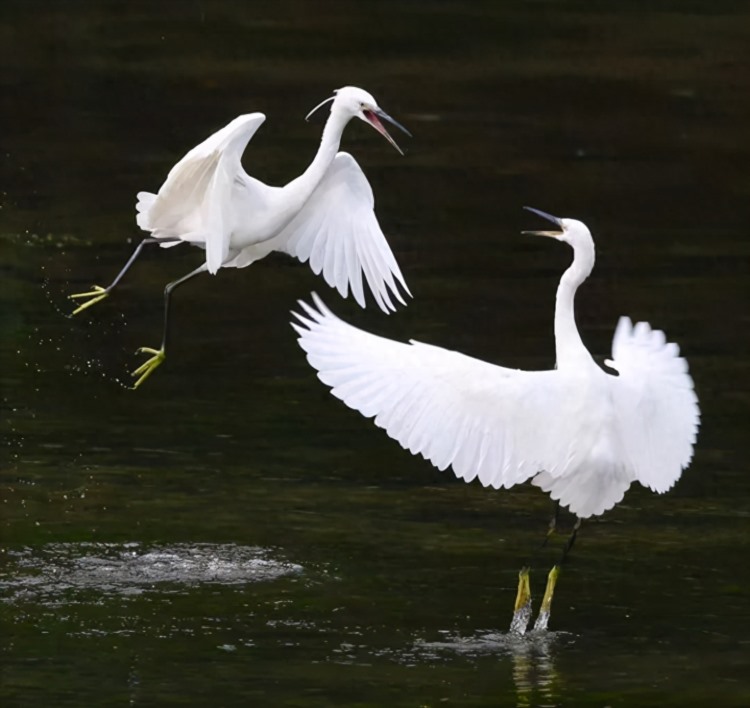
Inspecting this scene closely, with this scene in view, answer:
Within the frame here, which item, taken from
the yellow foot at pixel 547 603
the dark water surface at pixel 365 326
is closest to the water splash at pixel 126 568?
the dark water surface at pixel 365 326

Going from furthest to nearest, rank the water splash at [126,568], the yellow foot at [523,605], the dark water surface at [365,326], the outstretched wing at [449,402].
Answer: the water splash at [126,568]
the yellow foot at [523,605]
the dark water surface at [365,326]
the outstretched wing at [449,402]

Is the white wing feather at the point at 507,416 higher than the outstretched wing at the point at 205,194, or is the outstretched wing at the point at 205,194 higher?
the outstretched wing at the point at 205,194

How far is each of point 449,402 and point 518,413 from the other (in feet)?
0.80

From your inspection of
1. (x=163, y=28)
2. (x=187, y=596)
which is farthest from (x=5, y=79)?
(x=187, y=596)

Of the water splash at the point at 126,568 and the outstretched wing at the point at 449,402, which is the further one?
the water splash at the point at 126,568

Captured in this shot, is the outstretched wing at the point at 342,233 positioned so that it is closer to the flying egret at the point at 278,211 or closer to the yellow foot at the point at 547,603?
the flying egret at the point at 278,211

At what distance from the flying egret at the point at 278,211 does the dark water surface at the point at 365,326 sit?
3.04 ft

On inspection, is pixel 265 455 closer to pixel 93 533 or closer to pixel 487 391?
pixel 93 533

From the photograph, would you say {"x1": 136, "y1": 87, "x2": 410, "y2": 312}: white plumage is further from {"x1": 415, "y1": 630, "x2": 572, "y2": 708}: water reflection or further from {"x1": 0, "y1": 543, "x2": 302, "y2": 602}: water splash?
{"x1": 415, "y1": 630, "x2": 572, "y2": 708}: water reflection

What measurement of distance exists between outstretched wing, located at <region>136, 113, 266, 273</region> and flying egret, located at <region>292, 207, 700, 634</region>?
0.89 meters

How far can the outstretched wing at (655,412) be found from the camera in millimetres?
7438

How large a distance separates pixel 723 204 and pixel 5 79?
5.75 meters

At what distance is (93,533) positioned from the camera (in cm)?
847

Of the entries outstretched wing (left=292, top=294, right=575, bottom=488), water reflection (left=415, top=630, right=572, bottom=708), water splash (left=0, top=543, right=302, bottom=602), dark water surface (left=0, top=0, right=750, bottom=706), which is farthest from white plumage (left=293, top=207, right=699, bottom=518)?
water splash (left=0, top=543, right=302, bottom=602)
